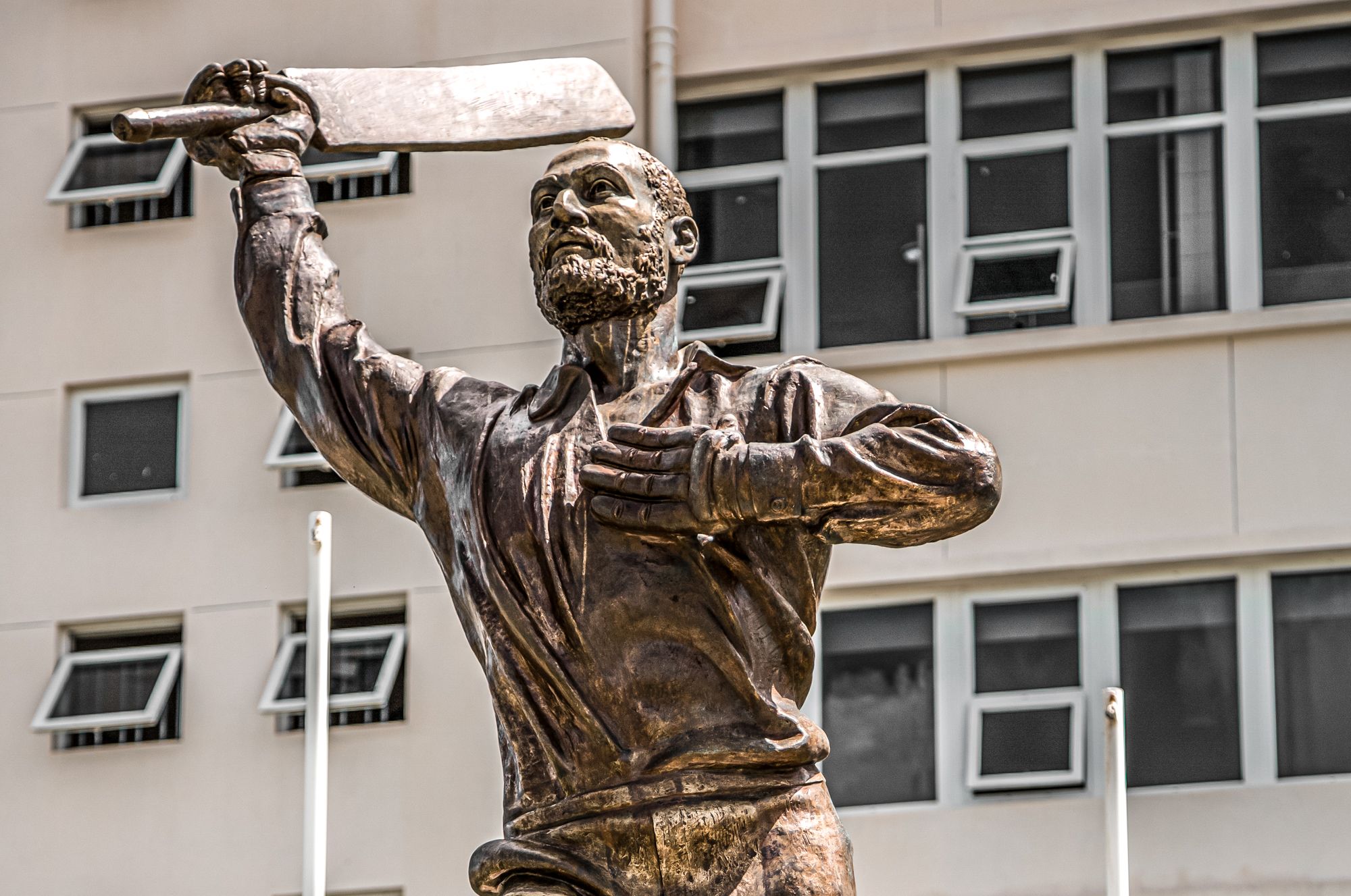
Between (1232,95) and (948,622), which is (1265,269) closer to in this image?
(1232,95)

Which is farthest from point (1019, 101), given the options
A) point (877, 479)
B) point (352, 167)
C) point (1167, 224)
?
point (877, 479)

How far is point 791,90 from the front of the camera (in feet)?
76.5

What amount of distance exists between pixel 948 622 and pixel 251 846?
5.27 metres

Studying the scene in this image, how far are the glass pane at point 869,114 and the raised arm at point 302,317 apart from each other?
15.6 m

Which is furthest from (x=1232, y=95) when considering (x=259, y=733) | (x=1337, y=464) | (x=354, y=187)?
(x=259, y=733)

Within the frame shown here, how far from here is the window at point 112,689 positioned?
24734 mm

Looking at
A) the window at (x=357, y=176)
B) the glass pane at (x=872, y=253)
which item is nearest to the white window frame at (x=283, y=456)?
the window at (x=357, y=176)

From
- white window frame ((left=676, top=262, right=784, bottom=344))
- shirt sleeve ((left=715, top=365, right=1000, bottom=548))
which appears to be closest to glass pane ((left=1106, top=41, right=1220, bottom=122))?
white window frame ((left=676, top=262, right=784, bottom=344))

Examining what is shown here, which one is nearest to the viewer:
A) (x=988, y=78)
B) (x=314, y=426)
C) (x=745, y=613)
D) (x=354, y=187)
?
(x=745, y=613)

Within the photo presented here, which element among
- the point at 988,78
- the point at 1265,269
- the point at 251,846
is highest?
the point at 988,78

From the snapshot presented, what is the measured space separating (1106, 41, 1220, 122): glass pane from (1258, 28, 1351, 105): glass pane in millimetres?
308

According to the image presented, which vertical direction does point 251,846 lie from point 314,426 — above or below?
below

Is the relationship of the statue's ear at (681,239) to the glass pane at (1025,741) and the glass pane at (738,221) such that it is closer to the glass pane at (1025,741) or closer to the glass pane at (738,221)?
the glass pane at (1025,741)

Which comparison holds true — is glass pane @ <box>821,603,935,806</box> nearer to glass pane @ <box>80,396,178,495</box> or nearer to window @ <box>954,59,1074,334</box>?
window @ <box>954,59,1074,334</box>
